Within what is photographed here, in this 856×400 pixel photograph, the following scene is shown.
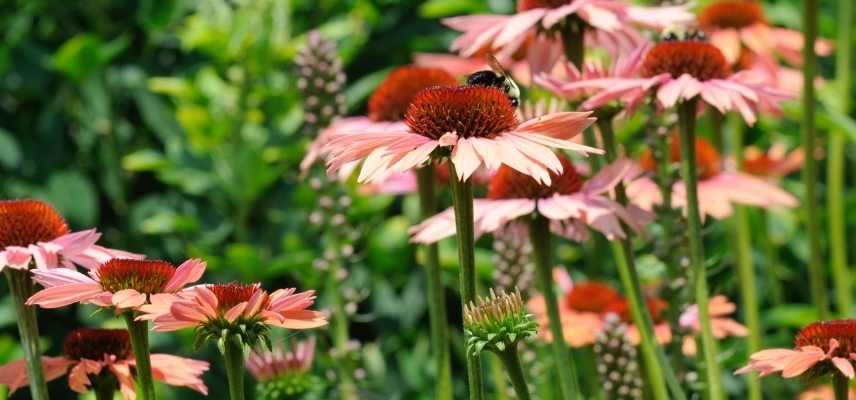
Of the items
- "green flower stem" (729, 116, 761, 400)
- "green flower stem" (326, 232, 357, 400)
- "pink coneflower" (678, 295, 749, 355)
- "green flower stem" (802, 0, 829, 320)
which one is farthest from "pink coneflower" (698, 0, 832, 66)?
"green flower stem" (326, 232, 357, 400)

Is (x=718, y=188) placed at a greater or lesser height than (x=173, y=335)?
greater

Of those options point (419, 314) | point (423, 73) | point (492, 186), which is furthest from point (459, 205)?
point (419, 314)

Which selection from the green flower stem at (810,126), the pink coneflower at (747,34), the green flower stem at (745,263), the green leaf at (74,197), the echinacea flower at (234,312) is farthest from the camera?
the green leaf at (74,197)

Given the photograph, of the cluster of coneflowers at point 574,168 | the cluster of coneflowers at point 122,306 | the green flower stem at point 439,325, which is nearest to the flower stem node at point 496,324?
the cluster of coneflowers at point 574,168

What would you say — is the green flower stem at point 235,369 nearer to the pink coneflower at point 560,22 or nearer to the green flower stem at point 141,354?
the green flower stem at point 141,354

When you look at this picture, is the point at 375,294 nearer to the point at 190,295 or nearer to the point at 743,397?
the point at 743,397

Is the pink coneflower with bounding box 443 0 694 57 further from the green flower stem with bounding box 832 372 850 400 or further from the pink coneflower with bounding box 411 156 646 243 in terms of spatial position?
the green flower stem with bounding box 832 372 850 400
